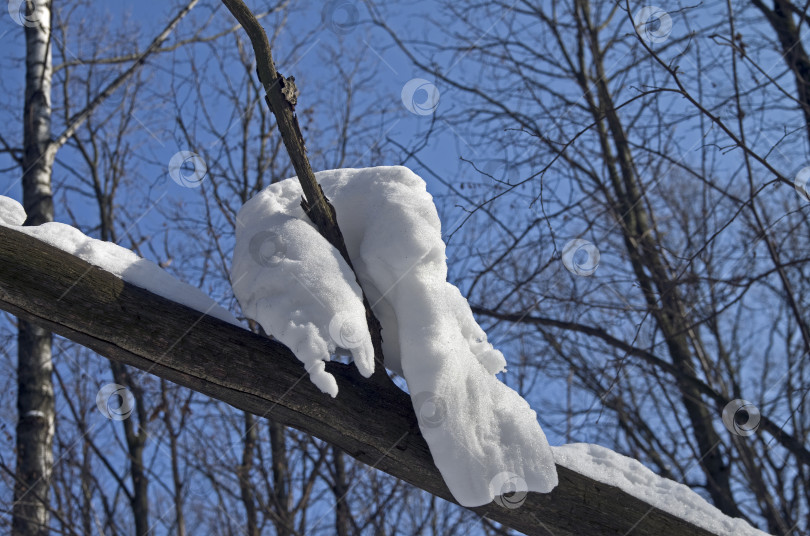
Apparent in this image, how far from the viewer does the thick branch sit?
207cm

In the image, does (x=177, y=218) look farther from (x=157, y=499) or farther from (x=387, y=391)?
(x=387, y=391)

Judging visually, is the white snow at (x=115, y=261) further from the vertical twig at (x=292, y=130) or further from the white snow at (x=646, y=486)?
the white snow at (x=646, y=486)

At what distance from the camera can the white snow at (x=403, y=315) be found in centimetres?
199

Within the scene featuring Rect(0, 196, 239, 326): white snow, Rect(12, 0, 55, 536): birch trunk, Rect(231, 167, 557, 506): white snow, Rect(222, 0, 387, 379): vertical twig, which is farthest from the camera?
Rect(12, 0, 55, 536): birch trunk

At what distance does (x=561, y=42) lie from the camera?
21.8 ft

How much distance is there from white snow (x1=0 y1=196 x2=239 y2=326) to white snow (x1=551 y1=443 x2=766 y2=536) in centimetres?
135

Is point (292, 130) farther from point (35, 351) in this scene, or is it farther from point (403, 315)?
point (35, 351)

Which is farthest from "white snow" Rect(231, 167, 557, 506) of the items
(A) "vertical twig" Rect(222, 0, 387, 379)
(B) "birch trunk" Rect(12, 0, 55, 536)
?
(B) "birch trunk" Rect(12, 0, 55, 536)

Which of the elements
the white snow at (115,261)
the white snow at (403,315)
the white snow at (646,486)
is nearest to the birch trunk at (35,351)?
the white snow at (115,261)

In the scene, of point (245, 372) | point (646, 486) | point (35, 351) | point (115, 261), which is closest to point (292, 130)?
point (115, 261)

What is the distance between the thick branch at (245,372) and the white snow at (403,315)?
0.54 feet

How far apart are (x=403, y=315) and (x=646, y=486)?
3.92ft

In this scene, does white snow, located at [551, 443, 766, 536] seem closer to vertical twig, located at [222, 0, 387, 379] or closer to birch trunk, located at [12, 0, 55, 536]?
vertical twig, located at [222, 0, 387, 379]

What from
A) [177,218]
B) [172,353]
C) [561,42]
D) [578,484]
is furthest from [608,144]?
[172,353]
